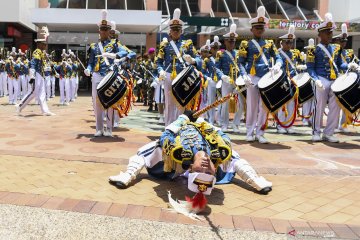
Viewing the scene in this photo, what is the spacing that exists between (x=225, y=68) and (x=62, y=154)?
14.5ft

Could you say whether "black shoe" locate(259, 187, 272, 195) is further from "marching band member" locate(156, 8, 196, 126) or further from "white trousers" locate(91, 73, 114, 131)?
"white trousers" locate(91, 73, 114, 131)

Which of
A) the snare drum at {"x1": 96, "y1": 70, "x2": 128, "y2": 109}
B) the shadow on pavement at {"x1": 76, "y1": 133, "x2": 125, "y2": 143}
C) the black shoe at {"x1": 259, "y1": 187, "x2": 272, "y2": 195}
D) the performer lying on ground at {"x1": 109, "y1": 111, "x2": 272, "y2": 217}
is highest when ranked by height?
the snare drum at {"x1": 96, "y1": 70, "x2": 128, "y2": 109}

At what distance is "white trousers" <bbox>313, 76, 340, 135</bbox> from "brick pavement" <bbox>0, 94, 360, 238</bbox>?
394 millimetres

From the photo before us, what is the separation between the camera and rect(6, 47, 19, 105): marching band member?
622 inches

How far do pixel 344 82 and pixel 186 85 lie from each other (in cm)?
281

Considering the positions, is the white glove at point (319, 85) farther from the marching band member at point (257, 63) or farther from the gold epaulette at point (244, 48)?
the gold epaulette at point (244, 48)

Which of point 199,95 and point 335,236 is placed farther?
point 199,95

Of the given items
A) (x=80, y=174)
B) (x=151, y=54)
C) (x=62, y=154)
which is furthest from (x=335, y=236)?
(x=151, y=54)

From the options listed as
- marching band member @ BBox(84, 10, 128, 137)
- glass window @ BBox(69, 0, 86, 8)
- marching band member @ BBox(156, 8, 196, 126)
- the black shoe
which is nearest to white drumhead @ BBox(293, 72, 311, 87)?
marching band member @ BBox(156, 8, 196, 126)

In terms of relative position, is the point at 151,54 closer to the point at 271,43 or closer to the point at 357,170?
the point at 271,43

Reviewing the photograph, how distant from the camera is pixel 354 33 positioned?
25.2m

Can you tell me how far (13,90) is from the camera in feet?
53.4

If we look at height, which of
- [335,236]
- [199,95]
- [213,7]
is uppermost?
[213,7]

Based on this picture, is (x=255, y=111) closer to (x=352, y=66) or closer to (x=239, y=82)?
(x=239, y=82)
